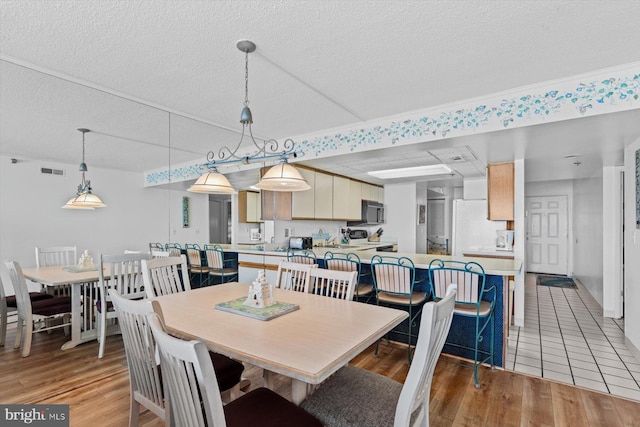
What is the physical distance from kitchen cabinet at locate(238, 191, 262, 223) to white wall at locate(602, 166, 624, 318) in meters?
4.53

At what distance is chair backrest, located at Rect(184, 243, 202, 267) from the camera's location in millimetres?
3061

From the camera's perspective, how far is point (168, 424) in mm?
1358

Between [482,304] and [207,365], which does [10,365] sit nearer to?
[207,365]

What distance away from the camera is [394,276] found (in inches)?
112

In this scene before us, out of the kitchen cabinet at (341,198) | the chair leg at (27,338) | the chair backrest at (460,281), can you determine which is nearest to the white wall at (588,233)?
the chair backrest at (460,281)

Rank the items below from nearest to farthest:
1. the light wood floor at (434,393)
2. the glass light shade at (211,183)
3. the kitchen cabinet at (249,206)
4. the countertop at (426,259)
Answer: the light wood floor at (434,393)
the glass light shade at (211,183)
the countertop at (426,259)
the kitchen cabinet at (249,206)

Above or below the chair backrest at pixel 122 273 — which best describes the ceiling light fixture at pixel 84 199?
above

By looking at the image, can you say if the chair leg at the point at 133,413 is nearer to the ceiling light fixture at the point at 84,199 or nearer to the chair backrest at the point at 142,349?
the chair backrest at the point at 142,349

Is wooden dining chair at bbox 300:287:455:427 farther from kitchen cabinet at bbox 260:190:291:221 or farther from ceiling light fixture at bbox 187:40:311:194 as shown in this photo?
kitchen cabinet at bbox 260:190:291:221

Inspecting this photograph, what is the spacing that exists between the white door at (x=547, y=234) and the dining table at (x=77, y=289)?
836 cm

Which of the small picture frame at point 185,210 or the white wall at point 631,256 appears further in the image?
the small picture frame at point 185,210

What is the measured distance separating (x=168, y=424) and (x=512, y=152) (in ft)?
12.3

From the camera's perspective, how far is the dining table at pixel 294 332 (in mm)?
1219

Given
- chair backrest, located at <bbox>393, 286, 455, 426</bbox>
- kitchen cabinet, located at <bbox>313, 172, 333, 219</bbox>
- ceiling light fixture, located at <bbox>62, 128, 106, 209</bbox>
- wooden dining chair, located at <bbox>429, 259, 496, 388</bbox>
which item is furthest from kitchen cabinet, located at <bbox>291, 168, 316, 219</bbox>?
chair backrest, located at <bbox>393, 286, 455, 426</bbox>
